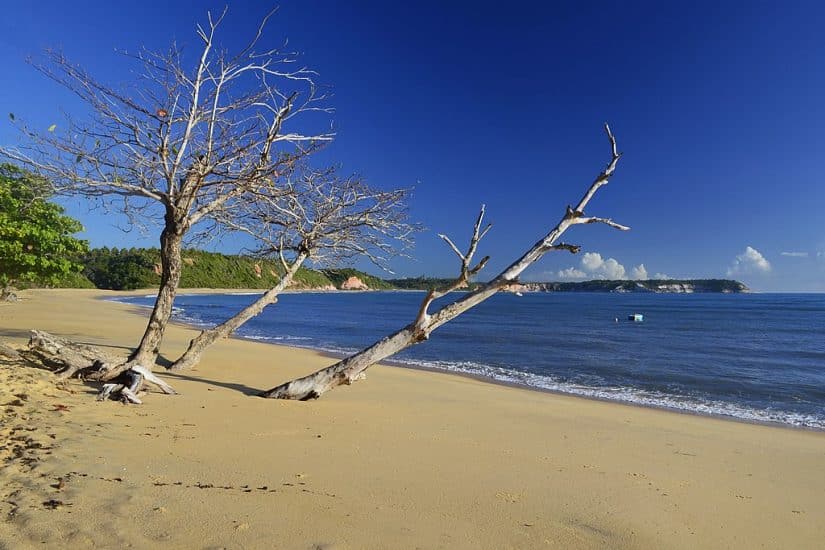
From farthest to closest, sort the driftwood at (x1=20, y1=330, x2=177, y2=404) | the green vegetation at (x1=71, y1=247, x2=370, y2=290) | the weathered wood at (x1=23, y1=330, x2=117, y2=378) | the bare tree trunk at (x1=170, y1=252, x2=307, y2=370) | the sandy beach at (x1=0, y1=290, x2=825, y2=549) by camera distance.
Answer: the green vegetation at (x1=71, y1=247, x2=370, y2=290) < the bare tree trunk at (x1=170, y1=252, x2=307, y2=370) < the weathered wood at (x1=23, y1=330, x2=117, y2=378) < the driftwood at (x1=20, y1=330, x2=177, y2=404) < the sandy beach at (x1=0, y1=290, x2=825, y2=549)

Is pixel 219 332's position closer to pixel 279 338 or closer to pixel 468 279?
pixel 468 279

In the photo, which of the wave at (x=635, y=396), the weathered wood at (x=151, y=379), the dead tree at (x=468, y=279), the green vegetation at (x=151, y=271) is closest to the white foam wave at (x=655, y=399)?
the wave at (x=635, y=396)

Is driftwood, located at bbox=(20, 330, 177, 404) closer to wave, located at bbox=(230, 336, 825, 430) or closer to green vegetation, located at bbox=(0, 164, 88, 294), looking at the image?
green vegetation, located at bbox=(0, 164, 88, 294)

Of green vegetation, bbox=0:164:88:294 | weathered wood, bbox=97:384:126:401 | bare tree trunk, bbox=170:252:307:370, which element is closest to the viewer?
weathered wood, bbox=97:384:126:401

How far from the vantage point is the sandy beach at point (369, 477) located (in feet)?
10.7

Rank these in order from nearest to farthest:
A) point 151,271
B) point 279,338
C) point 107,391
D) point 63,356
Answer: point 107,391 → point 63,356 → point 279,338 → point 151,271

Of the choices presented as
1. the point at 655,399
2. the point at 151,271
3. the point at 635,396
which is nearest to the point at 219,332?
the point at 635,396

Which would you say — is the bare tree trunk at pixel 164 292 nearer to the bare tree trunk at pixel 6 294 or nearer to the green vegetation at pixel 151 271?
the bare tree trunk at pixel 6 294

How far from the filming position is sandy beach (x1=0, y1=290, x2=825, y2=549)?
3268mm

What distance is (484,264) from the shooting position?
271 inches

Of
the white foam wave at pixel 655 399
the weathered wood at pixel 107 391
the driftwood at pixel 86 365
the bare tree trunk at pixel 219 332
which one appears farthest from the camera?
the white foam wave at pixel 655 399

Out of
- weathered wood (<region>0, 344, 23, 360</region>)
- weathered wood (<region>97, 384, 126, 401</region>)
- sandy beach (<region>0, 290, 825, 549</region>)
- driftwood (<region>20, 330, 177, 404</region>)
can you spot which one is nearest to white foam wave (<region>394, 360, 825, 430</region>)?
sandy beach (<region>0, 290, 825, 549</region>)

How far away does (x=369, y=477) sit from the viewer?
4.40 metres

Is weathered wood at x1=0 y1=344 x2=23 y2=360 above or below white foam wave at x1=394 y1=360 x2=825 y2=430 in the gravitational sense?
above
